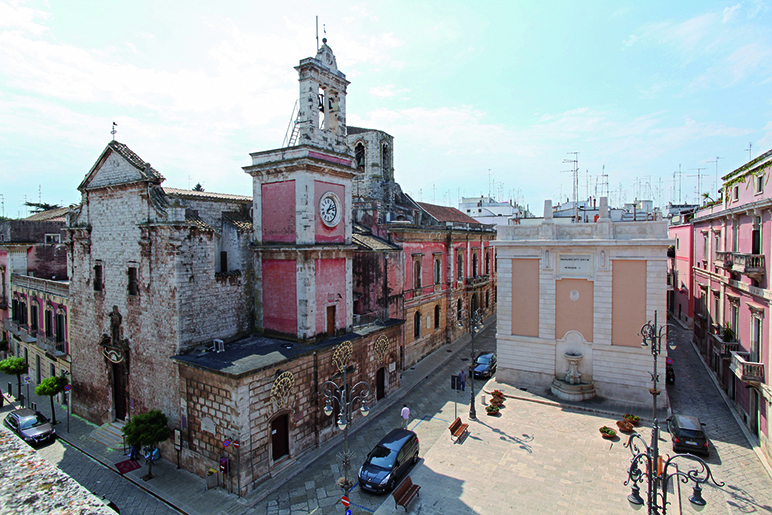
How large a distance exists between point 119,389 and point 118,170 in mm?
10115

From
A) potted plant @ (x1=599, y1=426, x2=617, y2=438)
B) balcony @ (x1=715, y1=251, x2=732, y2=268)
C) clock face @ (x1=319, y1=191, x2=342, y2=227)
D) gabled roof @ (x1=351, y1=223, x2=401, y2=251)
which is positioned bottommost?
potted plant @ (x1=599, y1=426, x2=617, y2=438)

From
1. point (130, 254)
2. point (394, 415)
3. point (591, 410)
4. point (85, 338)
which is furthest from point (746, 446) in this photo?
point (85, 338)

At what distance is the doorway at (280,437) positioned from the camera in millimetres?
15609

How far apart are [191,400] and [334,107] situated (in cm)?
1454

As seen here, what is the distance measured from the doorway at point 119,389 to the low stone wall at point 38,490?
54.4ft

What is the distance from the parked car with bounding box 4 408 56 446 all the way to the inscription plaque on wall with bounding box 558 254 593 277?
84.8ft

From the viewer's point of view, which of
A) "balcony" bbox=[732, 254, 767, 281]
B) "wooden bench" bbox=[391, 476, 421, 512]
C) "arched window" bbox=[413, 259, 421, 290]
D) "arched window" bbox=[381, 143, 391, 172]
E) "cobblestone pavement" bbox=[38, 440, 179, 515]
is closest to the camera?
"wooden bench" bbox=[391, 476, 421, 512]

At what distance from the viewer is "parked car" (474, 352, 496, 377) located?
25.2 meters

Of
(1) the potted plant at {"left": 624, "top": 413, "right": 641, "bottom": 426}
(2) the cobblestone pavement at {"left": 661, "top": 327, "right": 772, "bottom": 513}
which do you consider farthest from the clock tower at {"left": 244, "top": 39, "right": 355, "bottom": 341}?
(2) the cobblestone pavement at {"left": 661, "top": 327, "right": 772, "bottom": 513}

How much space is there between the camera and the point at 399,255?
26.0 meters

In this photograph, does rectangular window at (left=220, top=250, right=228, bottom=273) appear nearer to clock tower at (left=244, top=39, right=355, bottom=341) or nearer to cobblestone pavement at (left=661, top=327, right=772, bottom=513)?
clock tower at (left=244, top=39, right=355, bottom=341)

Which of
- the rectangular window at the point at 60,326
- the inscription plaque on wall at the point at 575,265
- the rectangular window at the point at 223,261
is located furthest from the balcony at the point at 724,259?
the rectangular window at the point at 60,326

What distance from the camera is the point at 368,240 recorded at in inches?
1009

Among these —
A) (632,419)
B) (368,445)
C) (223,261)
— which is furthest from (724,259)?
(223,261)
